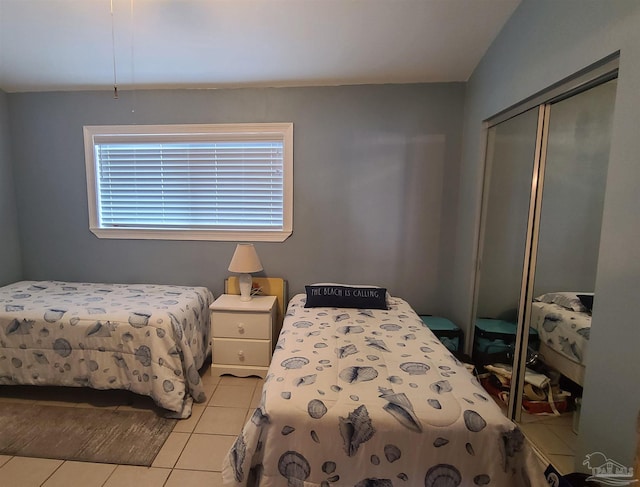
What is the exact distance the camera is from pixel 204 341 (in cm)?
255

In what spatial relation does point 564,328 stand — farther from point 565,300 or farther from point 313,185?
point 313,185

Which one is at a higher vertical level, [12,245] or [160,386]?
[12,245]

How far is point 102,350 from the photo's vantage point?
6.51ft

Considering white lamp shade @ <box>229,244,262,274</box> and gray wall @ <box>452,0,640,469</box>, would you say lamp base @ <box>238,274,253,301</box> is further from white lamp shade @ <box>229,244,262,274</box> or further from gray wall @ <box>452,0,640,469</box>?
gray wall @ <box>452,0,640,469</box>

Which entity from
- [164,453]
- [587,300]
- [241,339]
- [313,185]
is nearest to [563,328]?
[587,300]

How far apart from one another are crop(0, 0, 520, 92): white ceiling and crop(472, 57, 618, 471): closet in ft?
2.28

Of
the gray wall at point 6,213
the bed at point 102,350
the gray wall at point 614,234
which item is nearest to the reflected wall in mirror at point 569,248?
the gray wall at point 614,234

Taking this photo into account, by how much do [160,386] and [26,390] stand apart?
1189mm

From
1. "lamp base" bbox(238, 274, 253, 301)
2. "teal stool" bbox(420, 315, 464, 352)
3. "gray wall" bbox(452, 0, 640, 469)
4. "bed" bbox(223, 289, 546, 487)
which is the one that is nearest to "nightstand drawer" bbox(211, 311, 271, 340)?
"lamp base" bbox(238, 274, 253, 301)

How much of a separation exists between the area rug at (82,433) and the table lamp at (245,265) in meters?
1.03

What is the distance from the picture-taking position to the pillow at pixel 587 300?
130 cm

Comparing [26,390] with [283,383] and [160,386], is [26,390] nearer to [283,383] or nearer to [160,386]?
[160,386]

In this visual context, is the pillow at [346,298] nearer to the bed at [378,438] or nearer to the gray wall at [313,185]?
the gray wall at [313,185]

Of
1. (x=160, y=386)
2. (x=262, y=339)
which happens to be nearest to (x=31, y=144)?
(x=160, y=386)
